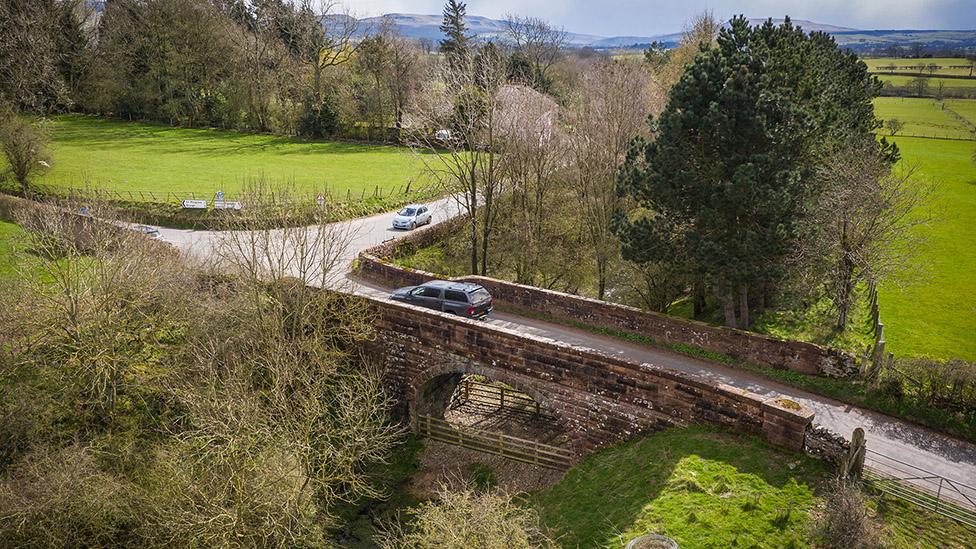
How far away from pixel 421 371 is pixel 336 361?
10.7ft

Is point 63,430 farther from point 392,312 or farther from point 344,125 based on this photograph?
point 344,125

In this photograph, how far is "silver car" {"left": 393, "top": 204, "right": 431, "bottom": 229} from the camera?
39.1 meters

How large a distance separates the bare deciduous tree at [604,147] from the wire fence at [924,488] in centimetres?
1658

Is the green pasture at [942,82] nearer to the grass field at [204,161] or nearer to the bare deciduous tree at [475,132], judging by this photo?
the grass field at [204,161]

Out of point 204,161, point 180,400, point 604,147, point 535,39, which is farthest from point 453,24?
point 180,400

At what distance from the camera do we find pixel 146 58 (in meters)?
→ 67.6

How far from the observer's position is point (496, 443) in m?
21.8

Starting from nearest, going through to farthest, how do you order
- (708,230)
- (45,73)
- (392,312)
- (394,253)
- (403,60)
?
(708,230) < (392,312) < (394,253) < (45,73) < (403,60)

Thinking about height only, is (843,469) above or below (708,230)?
below

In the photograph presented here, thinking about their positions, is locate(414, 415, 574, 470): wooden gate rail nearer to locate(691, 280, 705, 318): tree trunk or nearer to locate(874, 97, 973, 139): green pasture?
locate(691, 280, 705, 318): tree trunk

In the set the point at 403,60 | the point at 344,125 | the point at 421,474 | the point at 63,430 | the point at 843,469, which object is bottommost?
the point at 421,474

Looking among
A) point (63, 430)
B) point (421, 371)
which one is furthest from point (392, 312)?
point (63, 430)

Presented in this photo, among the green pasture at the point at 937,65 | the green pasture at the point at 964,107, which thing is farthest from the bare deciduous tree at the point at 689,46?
→ the green pasture at the point at 937,65

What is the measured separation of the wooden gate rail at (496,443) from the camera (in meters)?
20.4
